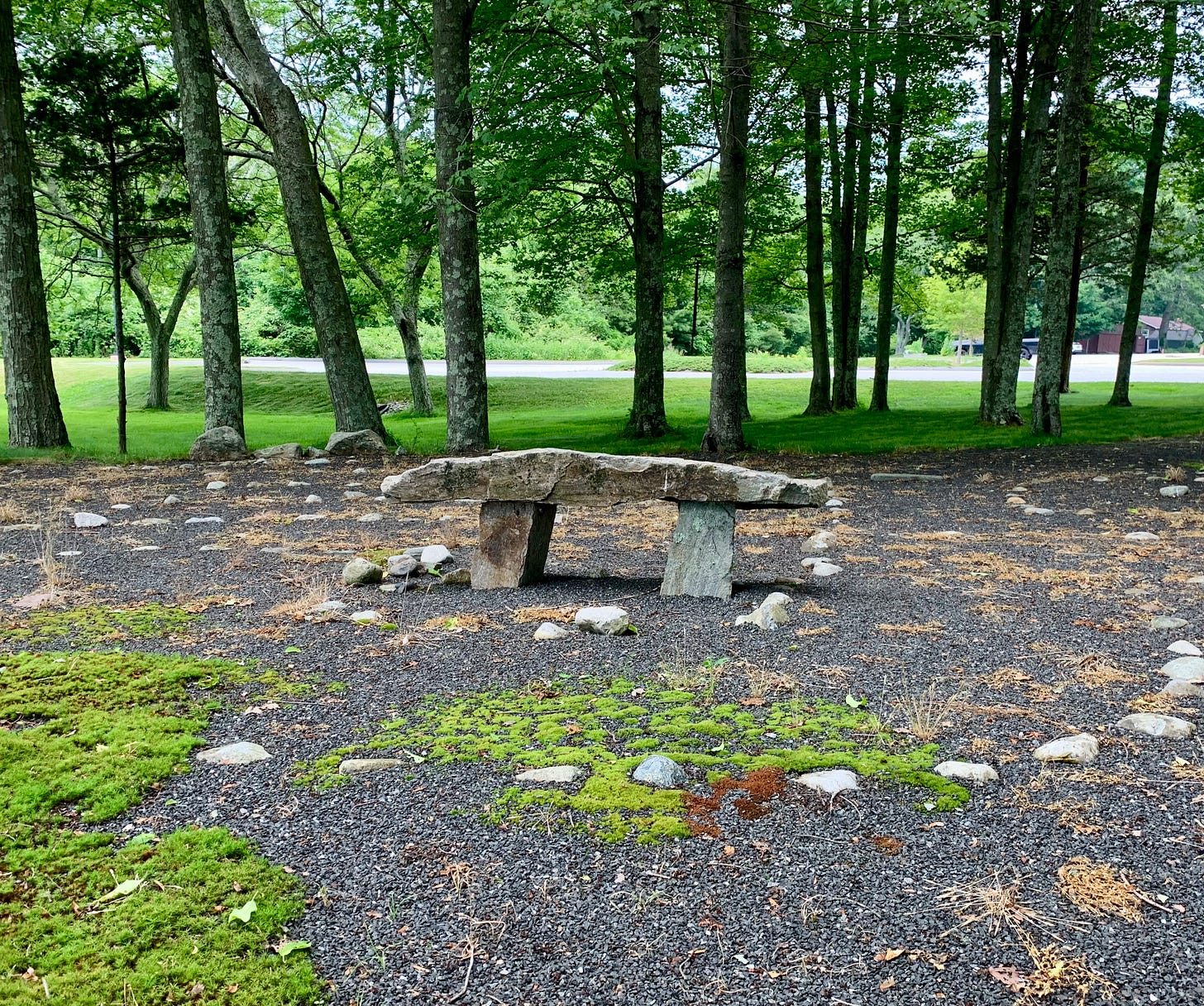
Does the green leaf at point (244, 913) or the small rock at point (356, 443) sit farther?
the small rock at point (356, 443)

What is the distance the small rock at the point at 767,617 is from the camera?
18.0 feet

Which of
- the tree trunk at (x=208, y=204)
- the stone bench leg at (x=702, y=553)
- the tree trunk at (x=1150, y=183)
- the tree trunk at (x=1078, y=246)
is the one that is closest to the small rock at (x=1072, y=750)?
the stone bench leg at (x=702, y=553)

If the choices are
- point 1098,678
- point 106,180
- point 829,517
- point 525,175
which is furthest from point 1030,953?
point 106,180

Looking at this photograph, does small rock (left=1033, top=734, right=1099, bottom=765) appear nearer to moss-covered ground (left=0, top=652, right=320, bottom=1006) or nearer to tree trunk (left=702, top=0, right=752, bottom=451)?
moss-covered ground (left=0, top=652, right=320, bottom=1006)

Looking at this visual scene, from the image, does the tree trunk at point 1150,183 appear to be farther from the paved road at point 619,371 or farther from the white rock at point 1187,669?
the white rock at point 1187,669

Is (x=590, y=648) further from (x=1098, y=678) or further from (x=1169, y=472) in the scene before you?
(x=1169, y=472)

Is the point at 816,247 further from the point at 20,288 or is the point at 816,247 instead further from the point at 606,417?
the point at 20,288

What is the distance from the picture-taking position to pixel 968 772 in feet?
11.7

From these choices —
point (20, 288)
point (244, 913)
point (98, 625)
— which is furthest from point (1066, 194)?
point (20, 288)

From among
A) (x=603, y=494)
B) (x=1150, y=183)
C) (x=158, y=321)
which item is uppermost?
(x=1150, y=183)

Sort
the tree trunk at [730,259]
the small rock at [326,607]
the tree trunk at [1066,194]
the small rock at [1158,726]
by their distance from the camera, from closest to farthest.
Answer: the small rock at [1158,726]
the small rock at [326,607]
the tree trunk at [730,259]
the tree trunk at [1066,194]

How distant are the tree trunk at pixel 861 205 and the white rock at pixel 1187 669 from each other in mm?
12421

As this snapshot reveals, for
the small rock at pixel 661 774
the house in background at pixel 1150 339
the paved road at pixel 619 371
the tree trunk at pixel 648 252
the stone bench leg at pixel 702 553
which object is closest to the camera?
the small rock at pixel 661 774

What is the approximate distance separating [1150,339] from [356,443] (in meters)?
88.5
